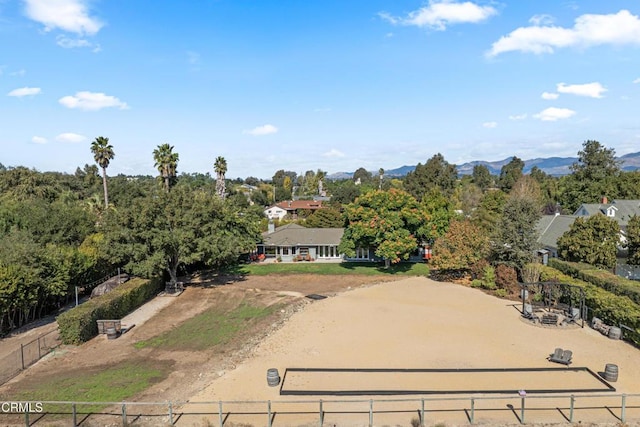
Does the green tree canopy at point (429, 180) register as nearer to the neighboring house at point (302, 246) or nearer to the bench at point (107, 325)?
the neighboring house at point (302, 246)

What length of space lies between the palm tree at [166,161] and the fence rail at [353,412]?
119ft

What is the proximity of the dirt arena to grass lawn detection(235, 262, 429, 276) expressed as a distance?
9385mm

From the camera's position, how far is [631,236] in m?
30.7

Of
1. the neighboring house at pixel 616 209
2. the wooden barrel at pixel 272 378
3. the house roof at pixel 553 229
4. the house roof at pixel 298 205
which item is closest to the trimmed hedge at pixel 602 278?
the house roof at pixel 553 229

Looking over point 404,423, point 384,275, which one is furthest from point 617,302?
point 384,275

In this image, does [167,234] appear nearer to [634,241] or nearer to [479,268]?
[479,268]

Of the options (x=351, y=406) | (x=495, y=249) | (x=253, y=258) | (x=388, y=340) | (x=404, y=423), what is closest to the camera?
(x=404, y=423)

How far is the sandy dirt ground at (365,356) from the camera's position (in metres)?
14.1

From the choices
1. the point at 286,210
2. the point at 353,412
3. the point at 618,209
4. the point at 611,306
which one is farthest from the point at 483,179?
the point at 353,412

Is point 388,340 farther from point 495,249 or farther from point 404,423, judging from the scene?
point 495,249

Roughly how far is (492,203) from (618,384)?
46.7 metres

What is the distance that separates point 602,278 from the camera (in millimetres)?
26047

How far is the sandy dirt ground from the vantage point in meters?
14.1

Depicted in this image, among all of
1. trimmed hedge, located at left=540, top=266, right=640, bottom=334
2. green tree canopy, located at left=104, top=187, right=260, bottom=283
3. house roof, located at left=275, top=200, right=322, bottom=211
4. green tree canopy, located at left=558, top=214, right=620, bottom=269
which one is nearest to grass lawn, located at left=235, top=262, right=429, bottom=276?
green tree canopy, located at left=104, top=187, right=260, bottom=283
